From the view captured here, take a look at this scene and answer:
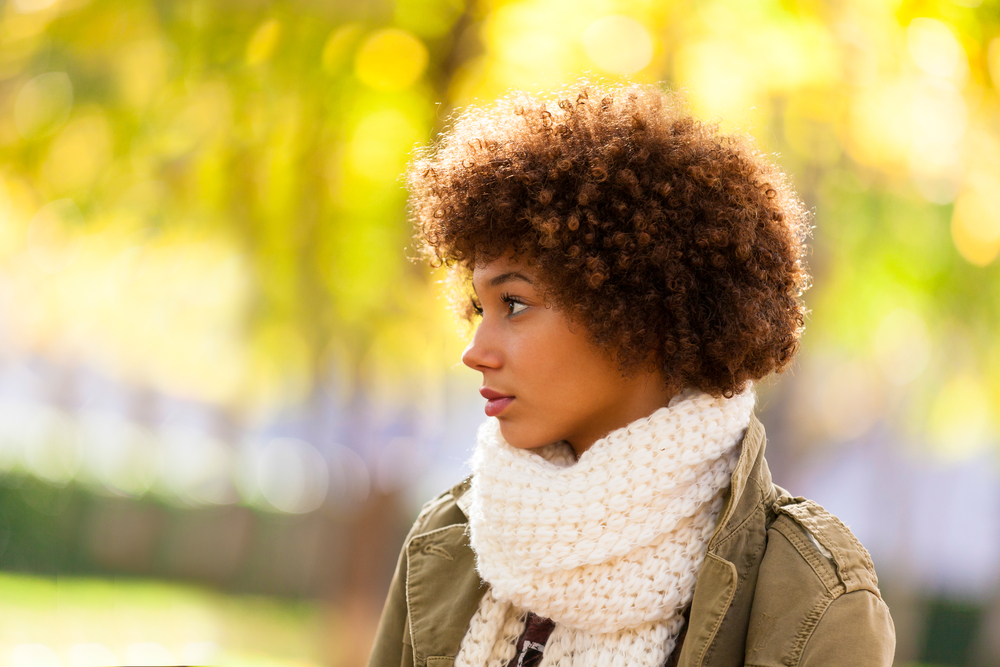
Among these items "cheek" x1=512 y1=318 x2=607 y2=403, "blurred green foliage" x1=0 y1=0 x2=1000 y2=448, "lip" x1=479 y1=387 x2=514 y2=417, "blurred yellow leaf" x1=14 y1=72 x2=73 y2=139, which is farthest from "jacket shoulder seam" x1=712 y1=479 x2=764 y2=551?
"blurred yellow leaf" x1=14 y1=72 x2=73 y2=139

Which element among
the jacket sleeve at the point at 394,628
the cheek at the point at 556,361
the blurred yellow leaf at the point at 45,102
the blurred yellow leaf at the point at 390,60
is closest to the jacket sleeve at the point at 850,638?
the cheek at the point at 556,361

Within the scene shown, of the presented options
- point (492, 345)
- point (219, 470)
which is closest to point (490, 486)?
point (492, 345)

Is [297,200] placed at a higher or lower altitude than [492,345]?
higher

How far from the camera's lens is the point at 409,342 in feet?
16.8

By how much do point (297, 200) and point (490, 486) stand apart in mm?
3556

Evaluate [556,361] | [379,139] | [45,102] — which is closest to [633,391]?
[556,361]

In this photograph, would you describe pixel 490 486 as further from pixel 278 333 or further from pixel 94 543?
pixel 94 543

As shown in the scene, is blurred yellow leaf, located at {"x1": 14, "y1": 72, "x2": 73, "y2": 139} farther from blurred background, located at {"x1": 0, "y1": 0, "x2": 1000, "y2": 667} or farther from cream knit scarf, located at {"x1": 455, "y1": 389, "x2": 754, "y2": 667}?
cream knit scarf, located at {"x1": 455, "y1": 389, "x2": 754, "y2": 667}

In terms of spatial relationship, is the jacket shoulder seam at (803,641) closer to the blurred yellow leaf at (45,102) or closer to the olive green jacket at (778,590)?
the olive green jacket at (778,590)

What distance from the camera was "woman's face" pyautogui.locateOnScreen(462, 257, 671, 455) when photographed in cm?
164

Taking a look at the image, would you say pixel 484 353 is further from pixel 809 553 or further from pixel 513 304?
pixel 809 553

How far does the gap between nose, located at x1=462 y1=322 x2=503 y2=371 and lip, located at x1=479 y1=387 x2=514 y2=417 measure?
5 cm

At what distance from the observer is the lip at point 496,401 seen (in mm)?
1684

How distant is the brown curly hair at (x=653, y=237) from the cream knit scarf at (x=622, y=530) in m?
0.14
